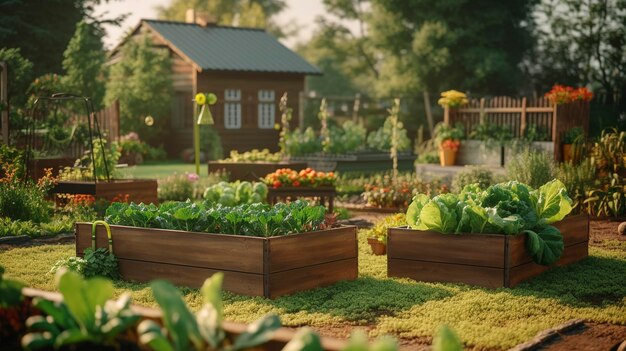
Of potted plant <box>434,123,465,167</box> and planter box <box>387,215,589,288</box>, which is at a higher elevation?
potted plant <box>434,123,465,167</box>

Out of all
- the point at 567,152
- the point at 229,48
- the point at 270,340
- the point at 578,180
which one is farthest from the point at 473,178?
the point at 229,48

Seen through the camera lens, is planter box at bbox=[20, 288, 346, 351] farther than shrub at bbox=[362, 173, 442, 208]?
No

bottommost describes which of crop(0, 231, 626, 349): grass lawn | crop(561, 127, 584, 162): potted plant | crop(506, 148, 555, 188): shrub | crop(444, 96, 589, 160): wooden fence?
crop(0, 231, 626, 349): grass lawn

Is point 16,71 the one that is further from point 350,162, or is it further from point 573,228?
point 573,228

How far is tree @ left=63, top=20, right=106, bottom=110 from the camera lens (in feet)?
87.5

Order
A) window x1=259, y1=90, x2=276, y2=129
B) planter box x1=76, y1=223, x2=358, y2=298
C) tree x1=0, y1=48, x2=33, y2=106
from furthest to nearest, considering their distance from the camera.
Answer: window x1=259, y1=90, x2=276, y2=129
tree x1=0, y1=48, x2=33, y2=106
planter box x1=76, y1=223, x2=358, y2=298

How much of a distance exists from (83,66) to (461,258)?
21750mm

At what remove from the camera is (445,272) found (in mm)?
7445

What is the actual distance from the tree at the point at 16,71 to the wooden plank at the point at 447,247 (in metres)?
12.8

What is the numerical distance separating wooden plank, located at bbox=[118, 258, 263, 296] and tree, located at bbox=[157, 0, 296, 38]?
3668cm

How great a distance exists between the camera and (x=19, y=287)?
3551 millimetres

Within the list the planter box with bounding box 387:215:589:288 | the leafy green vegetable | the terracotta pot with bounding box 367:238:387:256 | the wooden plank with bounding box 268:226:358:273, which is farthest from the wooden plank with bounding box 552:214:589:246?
the leafy green vegetable

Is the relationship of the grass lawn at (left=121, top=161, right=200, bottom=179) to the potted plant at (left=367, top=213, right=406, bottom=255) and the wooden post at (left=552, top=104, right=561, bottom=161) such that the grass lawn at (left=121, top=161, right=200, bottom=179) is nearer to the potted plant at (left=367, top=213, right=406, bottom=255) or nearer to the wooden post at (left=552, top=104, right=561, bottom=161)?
the wooden post at (left=552, top=104, right=561, bottom=161)

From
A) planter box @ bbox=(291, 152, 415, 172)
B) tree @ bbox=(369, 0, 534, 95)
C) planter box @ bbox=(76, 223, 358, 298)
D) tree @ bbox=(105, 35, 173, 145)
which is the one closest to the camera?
planter box @ bbox=(76, 223, 358, 298)
